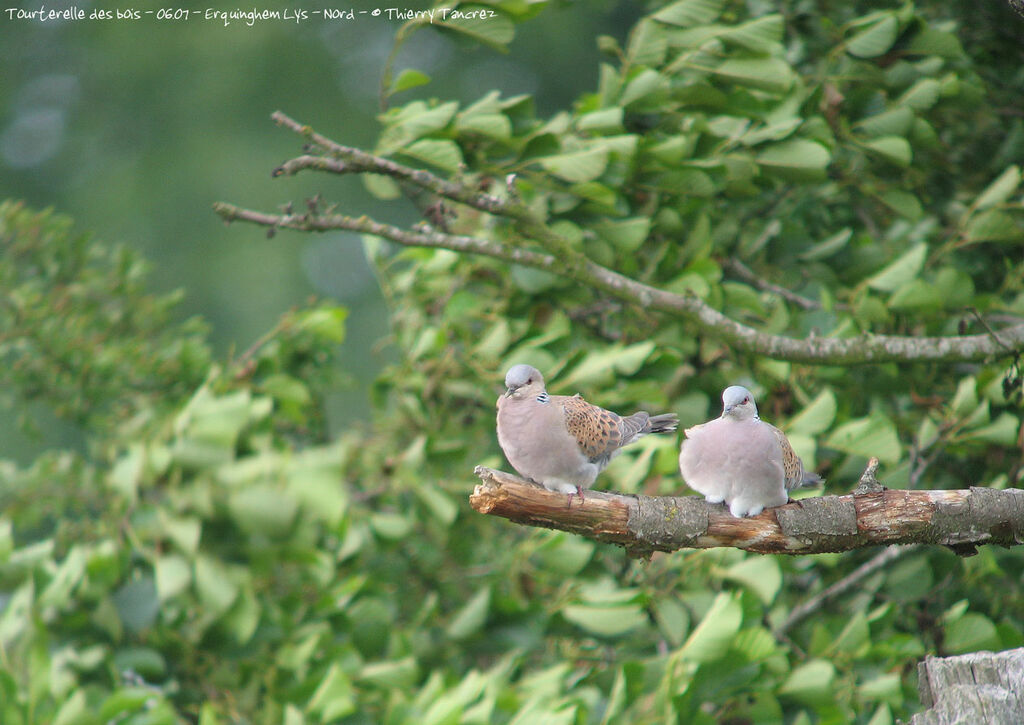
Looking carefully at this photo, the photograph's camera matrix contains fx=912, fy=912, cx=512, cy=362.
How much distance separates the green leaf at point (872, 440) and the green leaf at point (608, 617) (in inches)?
21.2

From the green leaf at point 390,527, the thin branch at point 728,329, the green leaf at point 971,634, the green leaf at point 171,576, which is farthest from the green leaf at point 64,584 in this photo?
the green leaf at point 971,634

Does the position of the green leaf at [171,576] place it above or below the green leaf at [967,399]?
below

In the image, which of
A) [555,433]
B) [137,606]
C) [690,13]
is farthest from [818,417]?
[137,606]

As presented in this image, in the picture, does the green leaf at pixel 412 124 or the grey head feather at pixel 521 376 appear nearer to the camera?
the grey head feather at pixel 521 376

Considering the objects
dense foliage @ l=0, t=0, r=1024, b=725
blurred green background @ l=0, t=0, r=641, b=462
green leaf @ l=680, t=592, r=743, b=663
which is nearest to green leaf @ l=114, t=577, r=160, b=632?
dense foliage @ l=0, t=0, r=1024, b=725

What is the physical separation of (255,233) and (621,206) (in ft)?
12.0

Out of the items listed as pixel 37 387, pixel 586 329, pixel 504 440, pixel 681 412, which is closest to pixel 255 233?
pixel 37 387

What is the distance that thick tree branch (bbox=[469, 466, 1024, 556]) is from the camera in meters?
1.09

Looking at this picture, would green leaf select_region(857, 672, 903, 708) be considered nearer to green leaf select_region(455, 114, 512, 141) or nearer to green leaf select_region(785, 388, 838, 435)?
green leaf select_region(785, 388, 838, 435)

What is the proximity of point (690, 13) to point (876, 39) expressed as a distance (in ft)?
1.57

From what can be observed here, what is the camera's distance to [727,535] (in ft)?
3.79

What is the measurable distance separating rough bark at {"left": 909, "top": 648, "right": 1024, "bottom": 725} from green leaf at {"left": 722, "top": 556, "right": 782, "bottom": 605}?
33.3 inches

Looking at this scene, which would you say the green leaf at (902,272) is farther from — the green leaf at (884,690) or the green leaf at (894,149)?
the green leaf at (884,690)

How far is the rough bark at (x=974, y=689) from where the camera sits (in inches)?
40.0
